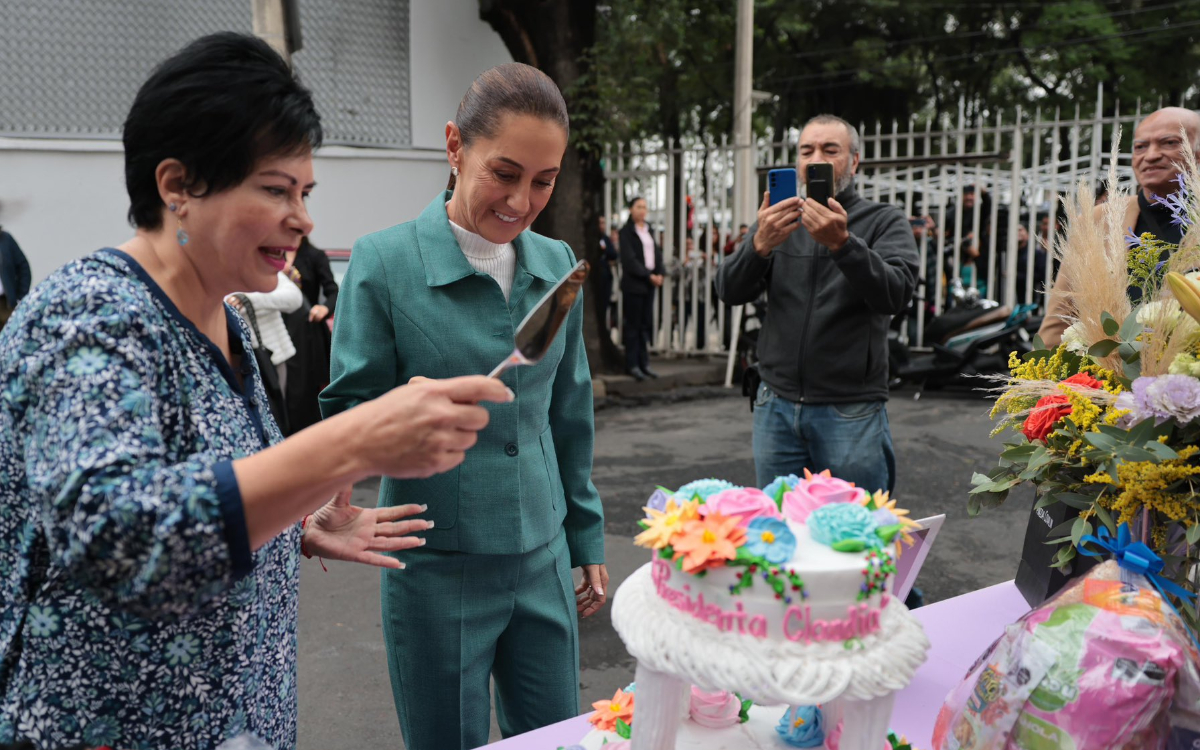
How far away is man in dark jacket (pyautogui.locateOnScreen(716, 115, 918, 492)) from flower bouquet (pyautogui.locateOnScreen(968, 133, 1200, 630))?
1274 millimetres

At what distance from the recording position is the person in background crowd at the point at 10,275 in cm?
641

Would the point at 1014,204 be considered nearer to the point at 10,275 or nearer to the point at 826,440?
the point at 826,440

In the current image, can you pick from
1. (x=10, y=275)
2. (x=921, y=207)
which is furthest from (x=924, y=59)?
(x=10, y=275)

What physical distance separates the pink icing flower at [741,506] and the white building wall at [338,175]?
699 centimetres

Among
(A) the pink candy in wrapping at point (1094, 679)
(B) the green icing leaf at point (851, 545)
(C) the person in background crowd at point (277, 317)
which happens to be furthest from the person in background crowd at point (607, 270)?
(B) the green icing leaf at point (851, 545)

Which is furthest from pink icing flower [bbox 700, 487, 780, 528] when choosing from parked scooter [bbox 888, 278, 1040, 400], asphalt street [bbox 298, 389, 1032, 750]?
parked scooter [bbox 888, 278, 1040, 400]

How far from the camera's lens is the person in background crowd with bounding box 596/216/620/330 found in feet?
32.4

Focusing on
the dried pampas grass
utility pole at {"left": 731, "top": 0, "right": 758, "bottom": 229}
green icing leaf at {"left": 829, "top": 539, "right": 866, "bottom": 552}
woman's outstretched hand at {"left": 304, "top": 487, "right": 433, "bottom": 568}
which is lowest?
woman's outstretched hand at {"left": 304, "top": 487, "right": 433, "bottom": 568}

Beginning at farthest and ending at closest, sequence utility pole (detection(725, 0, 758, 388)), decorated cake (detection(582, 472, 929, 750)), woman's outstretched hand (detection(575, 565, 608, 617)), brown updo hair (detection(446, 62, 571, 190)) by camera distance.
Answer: utility pole (detection(725, 0, 758, 388)), woman's outstretched hand (detection(575, 565, 608, 617)), brown updo hair (detection(446, 62, 571, 190)), decorated cake (detection(582, 472, 929, 750))

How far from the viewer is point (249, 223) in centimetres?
130

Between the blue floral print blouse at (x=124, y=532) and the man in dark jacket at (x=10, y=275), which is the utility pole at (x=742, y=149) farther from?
the blue floral print blouse at (x=124, y=532)

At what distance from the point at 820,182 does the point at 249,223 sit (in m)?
2.18

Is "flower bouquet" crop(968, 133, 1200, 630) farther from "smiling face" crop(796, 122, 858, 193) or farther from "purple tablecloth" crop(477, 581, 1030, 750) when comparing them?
"smiling face" crop(796, 122, 858, 193)

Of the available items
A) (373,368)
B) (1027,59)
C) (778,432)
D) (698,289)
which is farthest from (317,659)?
(1027,59)
